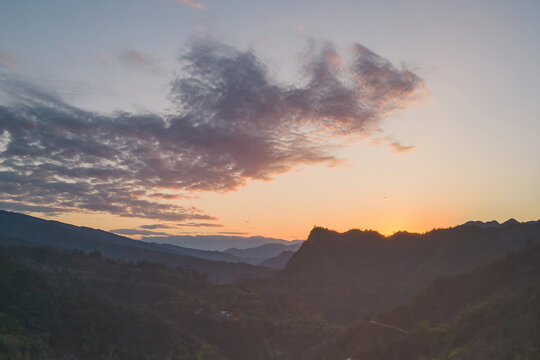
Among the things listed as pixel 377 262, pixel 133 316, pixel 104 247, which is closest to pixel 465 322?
pixel 133 316

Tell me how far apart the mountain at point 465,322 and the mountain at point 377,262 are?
17.3m

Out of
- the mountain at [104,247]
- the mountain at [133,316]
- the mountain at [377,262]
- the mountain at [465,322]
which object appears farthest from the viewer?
the mountain at [104,247]

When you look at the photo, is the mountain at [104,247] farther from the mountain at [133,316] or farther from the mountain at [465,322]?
the mountain at [465,322]

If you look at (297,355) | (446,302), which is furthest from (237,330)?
(446,302)

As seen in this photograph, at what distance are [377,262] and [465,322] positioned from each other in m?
74.8

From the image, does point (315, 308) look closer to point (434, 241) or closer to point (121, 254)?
point (434, 241)

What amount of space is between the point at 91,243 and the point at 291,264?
291 feet

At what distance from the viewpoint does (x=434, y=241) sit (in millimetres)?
→ 94875

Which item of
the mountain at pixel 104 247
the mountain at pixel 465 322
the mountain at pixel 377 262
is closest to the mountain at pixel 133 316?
the mountain at pixel 465 322

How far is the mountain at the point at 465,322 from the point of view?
24062 millimetres

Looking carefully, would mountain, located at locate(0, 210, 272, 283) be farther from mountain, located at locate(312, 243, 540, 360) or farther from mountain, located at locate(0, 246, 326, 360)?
mountain, located at locate(312, 243, 540, 360)

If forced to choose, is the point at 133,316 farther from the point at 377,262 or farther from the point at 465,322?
the point at 377,262

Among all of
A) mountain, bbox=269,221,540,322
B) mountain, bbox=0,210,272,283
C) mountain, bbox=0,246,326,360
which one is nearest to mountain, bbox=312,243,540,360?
mountain, bbox=0,246,326,360

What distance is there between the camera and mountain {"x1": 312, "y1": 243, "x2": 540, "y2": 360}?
24062 mm
